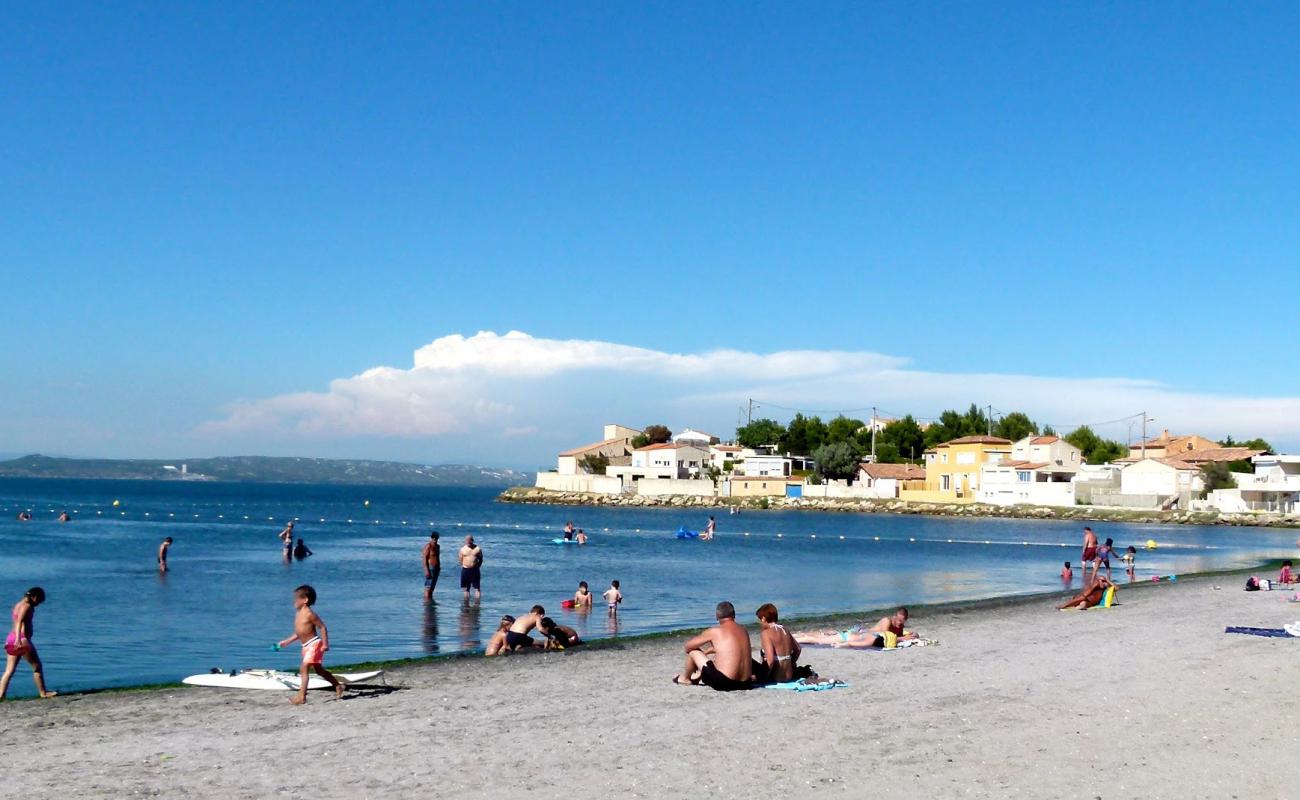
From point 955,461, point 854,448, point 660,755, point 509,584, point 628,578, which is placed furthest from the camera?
point 854,448

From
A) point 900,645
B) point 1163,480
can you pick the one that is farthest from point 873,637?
point 1163,480

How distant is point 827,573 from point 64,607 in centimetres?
2657

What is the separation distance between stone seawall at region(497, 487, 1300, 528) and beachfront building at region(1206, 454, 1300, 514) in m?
2.99

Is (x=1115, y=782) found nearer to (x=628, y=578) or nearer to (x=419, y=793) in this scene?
(x=419, y=793)

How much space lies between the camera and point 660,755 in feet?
35.7

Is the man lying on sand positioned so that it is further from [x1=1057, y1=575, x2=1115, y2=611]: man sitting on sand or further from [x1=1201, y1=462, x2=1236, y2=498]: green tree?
[x1=1201, y1=462, x2=1236, y2=498]: green tree

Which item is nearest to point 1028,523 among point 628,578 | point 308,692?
point 628,578

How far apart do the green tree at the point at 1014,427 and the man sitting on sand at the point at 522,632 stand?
14346 centimetres

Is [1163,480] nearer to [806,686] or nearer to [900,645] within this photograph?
[900,645]

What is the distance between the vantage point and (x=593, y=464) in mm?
156750

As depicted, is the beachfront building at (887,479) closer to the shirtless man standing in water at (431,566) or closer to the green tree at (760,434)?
the green tree at (760,434)

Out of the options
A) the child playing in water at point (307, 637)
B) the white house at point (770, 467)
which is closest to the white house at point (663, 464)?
the white house at point (770, 467)

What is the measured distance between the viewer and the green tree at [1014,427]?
15662cm

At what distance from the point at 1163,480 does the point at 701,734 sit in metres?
99.5
